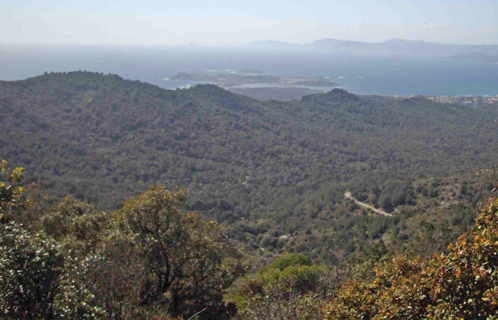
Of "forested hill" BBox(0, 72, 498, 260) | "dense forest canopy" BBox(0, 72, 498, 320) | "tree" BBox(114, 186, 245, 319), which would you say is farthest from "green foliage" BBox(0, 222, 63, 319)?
"forested hill" BBox(0, 72, 498, 260)

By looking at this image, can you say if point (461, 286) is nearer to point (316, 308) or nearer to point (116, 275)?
point (316, 308)

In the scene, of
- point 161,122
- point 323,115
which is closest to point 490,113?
point 323,115

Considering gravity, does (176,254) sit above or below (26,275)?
below

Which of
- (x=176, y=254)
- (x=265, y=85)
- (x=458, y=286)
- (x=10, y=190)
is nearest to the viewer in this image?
(x=458, y=286)

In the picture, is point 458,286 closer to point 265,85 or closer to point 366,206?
point 366,206

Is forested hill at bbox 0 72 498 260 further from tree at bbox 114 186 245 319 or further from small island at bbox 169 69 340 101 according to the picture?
small island at bbox 169 69 340 101

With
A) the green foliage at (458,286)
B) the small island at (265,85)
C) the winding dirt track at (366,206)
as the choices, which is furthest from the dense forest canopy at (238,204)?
the small island at (265,85)

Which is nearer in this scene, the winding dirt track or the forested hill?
the winding dirt track

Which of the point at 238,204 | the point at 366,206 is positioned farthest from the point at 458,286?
the point at 238,204

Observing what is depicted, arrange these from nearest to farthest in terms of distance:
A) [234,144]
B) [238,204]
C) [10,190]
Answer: [10,190] < [238,204] < [234,144]
